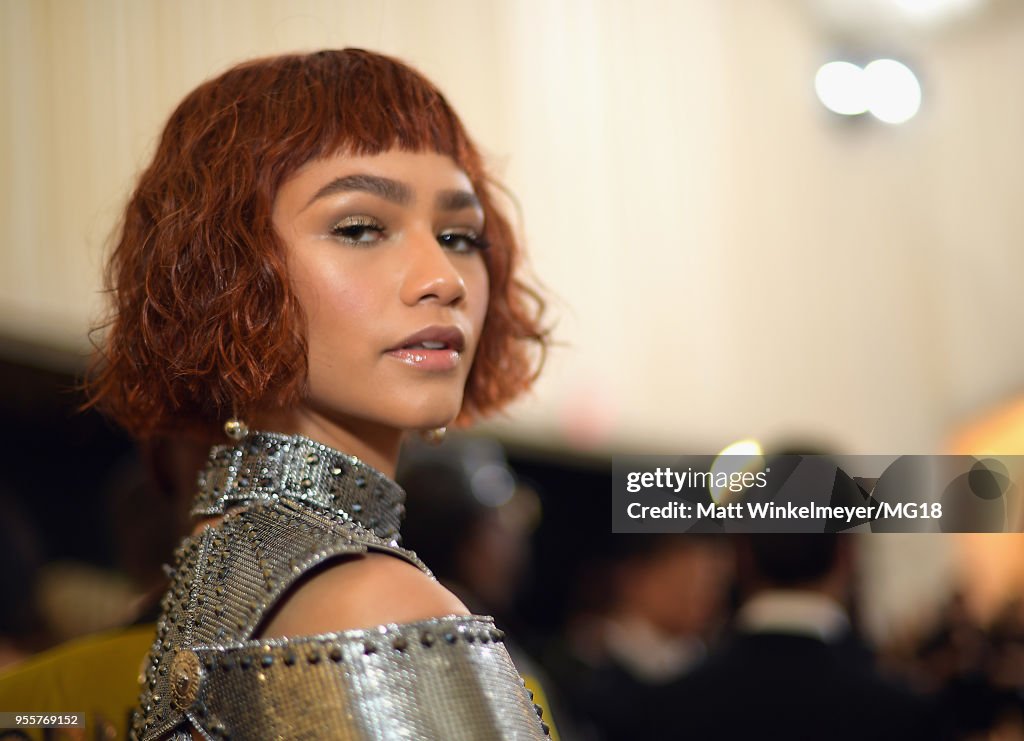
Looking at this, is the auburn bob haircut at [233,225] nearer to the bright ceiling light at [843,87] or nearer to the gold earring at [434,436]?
the gold earring at [434,436]

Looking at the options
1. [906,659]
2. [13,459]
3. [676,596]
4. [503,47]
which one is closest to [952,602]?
[906,659]

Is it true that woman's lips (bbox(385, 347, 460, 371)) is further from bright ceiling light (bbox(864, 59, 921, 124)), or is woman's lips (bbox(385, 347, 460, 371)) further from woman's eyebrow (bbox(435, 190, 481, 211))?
bright ceiling light (bbox(864, 59, 921, 124))

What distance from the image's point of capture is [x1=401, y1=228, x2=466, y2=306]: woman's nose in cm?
108

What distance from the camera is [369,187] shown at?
1095 millimetres

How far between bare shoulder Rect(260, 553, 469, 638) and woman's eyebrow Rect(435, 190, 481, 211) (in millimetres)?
378

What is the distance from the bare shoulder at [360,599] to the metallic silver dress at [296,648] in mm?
12

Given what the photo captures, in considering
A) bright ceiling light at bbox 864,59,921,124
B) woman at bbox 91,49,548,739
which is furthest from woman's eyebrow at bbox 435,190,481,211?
bright ceiling light at bbox 864,59,921,124

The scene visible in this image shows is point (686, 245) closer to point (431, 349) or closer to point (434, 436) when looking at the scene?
point (434, 436)

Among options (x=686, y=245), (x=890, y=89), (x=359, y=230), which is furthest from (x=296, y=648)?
(x=686, y=245)

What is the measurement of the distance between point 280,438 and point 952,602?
2.27 metres

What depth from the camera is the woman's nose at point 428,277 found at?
1.08 meters

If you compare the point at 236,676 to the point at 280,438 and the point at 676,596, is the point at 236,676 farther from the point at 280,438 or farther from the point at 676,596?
the point at 676,596

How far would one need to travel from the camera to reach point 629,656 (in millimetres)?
3084

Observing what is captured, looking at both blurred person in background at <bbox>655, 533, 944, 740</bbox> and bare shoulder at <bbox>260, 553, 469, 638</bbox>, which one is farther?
blurred person in background at <bbox>655, 533, 944, 740</bbox>
